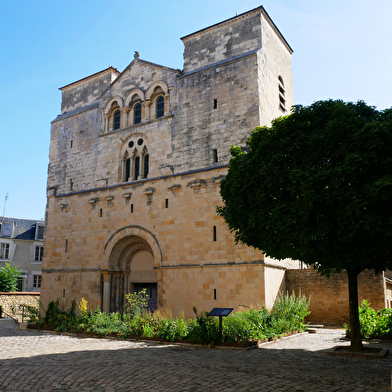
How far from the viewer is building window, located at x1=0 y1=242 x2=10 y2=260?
1246 inches

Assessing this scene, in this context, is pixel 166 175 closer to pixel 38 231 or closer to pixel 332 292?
pixel 332 292

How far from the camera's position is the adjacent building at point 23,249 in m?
31.8

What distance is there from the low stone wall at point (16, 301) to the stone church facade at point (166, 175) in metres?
4.45

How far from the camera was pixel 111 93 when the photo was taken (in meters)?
21.2

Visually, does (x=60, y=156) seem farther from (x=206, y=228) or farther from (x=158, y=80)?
(x=206, y=228)

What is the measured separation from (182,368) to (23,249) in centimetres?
2874

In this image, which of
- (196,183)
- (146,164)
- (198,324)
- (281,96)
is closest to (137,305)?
(198,324)

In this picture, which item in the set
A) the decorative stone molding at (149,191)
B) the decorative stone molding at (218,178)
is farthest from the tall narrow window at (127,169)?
the decorative stone molding at (218,178)

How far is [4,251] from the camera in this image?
31828 mm

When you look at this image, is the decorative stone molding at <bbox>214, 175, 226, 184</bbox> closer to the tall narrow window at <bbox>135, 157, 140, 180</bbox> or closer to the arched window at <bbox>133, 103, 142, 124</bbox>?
the tall narrow window at <bbox>135, 157, 140, 180</bbox>

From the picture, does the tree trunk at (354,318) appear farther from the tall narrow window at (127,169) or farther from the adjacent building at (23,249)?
the adjacent building at (23,249)

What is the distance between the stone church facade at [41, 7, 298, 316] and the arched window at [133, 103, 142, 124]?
0.06 meters

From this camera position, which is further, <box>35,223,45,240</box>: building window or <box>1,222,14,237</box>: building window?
<box>35,223,45,240</box>: building window

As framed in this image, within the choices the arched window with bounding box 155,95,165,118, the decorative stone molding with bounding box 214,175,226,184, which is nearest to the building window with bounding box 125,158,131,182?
the arched window with bounding box 155,95,165,118
